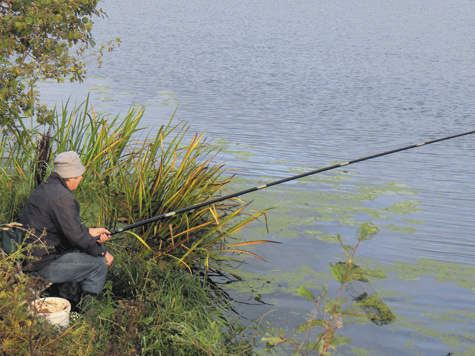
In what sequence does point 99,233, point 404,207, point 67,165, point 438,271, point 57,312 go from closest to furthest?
point 57,312 → point 67,165 → point 99,233 → point 438,271 → point 404,207

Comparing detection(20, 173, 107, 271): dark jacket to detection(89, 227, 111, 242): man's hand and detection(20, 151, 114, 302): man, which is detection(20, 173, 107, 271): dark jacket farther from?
detection(89, 227, 111, 242): man's hand

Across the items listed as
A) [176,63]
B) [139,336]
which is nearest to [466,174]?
[139,336]

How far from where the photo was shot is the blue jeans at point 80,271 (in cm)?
479

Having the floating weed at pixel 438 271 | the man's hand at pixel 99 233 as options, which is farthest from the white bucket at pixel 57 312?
the floating weed at pixel 438 271

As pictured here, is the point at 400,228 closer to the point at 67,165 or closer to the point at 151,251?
the point at 151,251

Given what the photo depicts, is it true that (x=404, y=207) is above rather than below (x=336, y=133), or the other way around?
below

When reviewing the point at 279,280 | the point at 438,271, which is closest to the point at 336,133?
the point at 438,271

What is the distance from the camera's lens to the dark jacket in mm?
4715

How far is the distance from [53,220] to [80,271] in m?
0.49

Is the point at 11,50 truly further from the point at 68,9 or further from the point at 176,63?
the point at 176,63

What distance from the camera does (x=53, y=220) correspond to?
4758mm

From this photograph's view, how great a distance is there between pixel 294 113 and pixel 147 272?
37.1 ft

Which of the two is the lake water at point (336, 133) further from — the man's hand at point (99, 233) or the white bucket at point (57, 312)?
the white bucket at point (57, 312)

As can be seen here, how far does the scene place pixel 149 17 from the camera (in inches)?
1550
